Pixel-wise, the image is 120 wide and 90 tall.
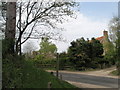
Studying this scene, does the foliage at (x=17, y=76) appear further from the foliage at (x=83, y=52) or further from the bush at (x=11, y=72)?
the foliage at (x=83, y=52)

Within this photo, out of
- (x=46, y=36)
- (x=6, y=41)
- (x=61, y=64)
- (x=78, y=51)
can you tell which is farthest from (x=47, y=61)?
(x=6, y=41)

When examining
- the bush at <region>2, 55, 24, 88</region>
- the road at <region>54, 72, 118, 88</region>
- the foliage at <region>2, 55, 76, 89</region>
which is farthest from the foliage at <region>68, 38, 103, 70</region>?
the bush at <region>2, 55, 24, 88</region>

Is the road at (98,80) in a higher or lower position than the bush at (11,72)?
lower

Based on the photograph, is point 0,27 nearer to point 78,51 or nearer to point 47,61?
point 78,51

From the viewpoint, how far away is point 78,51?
1410 inches

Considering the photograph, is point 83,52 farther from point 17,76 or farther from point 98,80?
point 17,76

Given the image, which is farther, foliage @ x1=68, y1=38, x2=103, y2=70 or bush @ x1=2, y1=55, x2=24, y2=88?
foliage @ x1=68, y1=38, x2=103, y2=70

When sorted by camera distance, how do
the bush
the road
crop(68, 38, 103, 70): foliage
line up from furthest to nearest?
crop(68, 38, 103, 70): foliage, the road, the bush

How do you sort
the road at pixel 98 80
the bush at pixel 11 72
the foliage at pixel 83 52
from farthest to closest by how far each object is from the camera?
the foliage at pixel 83 52 → the road at pixel 98 80 → the bush at pixel 11 72

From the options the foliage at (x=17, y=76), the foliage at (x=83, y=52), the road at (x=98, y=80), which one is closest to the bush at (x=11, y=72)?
the foliage at (x=17, y=76)

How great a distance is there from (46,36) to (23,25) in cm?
164

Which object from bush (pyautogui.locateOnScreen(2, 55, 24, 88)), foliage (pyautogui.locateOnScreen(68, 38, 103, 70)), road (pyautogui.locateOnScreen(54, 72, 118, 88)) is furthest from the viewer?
foliage (pyautogui.locateOnScreen(68, 38, 103, 70))

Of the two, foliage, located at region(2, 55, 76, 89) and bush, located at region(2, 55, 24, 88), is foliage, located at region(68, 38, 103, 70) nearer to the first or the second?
foliage, located at region(2, 55, 76, 89)

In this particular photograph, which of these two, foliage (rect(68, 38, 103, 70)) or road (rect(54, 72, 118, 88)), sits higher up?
A: foliage (rect(68, 38, 103, 70))
